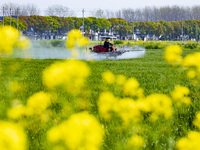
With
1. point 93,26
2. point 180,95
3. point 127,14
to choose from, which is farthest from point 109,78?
point 127,14

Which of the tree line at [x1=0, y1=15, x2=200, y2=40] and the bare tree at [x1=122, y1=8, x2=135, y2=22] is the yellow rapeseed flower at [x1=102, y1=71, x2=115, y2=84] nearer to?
the tree line at [x1=0, y1=15, x2=200, y2=40]

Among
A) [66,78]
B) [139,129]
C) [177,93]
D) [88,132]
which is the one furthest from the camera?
[177,93]

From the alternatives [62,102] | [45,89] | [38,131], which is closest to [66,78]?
[38,131]

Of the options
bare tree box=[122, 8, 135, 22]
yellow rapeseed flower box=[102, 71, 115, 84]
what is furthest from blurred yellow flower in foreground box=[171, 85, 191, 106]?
bare tree box=[122, 8, 135, 22]

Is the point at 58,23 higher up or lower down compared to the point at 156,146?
higher up

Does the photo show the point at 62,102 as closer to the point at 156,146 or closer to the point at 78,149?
the point at 156,146

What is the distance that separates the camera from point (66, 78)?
5.76 ft

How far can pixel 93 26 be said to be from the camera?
44906 millimetres

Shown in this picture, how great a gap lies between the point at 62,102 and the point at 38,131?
2.94 ft

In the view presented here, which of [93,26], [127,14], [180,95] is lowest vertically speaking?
[180,95]

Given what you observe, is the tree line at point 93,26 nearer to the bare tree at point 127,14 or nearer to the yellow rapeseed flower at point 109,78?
the bare tree at point 127,14

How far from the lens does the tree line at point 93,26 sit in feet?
132

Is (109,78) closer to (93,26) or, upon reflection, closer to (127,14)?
(93,26)

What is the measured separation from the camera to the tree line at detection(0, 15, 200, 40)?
4034 centimetres
